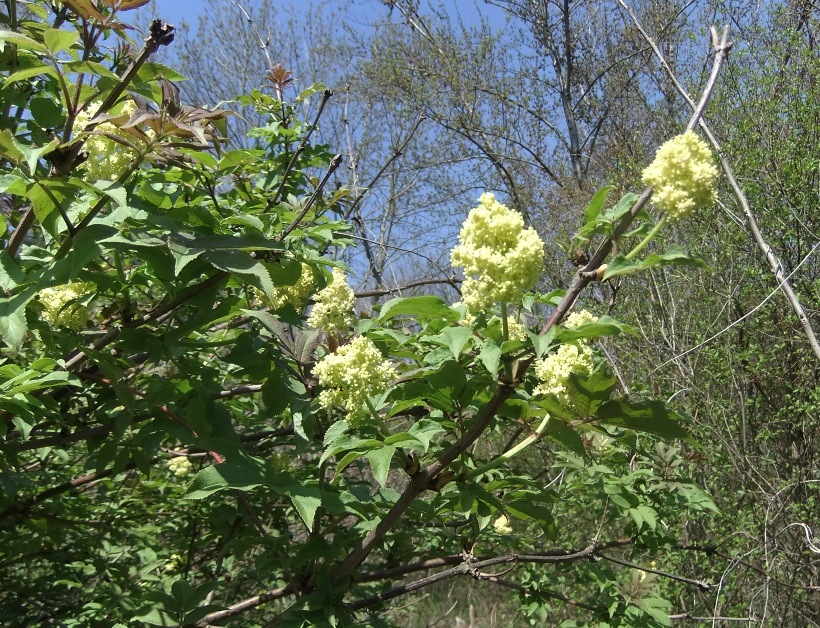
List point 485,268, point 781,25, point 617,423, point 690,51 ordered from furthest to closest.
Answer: point 690,51, point 781,25, point 617,423, point 485,268

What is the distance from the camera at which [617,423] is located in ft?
4.77

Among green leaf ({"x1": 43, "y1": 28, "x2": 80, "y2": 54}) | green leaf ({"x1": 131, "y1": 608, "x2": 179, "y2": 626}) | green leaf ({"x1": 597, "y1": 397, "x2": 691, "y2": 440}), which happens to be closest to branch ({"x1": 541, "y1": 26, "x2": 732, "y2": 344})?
green leaf ({"x1": 597, "y1": 397, "x2": 691, "y2": 440})

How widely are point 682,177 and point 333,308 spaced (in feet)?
2.97

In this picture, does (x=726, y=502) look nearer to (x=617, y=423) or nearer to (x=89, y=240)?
(x=617, y=423)

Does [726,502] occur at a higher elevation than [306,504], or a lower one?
lower

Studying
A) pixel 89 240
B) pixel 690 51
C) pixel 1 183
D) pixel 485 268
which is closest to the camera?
pixel 485 268

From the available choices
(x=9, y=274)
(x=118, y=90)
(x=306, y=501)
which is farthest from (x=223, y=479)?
(x=118, y=90)

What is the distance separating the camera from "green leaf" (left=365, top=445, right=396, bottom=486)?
1346 mm

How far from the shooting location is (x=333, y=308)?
5.94ft

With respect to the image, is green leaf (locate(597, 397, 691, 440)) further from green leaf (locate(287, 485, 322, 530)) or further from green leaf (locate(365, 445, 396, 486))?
green leaf (locate(287, 485, 322, 530))

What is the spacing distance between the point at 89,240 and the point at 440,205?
12760 millimetres

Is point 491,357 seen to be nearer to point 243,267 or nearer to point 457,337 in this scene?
point 457,337

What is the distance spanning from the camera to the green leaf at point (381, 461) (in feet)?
4.42

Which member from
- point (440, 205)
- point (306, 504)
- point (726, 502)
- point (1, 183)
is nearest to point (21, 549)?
point (1, 183)
